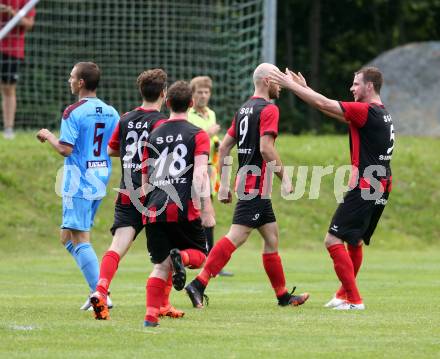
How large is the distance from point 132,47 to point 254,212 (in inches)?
507

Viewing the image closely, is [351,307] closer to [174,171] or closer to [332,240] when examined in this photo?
[332,240]

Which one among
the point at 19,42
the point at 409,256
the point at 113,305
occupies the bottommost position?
the point at 409,256

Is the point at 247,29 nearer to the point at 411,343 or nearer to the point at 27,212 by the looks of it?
the point at 27,212

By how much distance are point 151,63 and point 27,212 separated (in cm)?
638

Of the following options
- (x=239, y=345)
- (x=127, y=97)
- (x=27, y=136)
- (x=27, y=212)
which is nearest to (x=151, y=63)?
(x=127, y=97)

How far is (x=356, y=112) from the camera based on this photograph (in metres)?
10.3

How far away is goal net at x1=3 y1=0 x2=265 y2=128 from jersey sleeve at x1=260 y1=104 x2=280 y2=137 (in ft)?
39.5

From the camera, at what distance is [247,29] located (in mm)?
22953

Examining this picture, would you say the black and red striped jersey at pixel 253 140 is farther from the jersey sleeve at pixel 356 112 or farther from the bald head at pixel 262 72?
the jersey sleeve at pixel 356 112

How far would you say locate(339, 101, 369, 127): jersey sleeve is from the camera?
10227 millimetres

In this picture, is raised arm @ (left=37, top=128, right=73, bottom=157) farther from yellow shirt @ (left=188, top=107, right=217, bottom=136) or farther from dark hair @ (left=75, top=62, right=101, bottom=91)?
yellow shirt @ (left=188, top=107, right=217, bottom=136)

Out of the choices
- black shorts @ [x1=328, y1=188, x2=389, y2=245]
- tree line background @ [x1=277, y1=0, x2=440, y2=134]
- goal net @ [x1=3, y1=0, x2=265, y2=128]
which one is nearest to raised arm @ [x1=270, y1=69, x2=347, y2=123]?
black shorts @ [x1=328, y1=188, x2=389, y2=245]

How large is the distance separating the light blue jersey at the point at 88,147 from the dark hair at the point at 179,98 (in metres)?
1.53

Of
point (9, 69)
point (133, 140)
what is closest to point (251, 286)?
point (133, 140)
